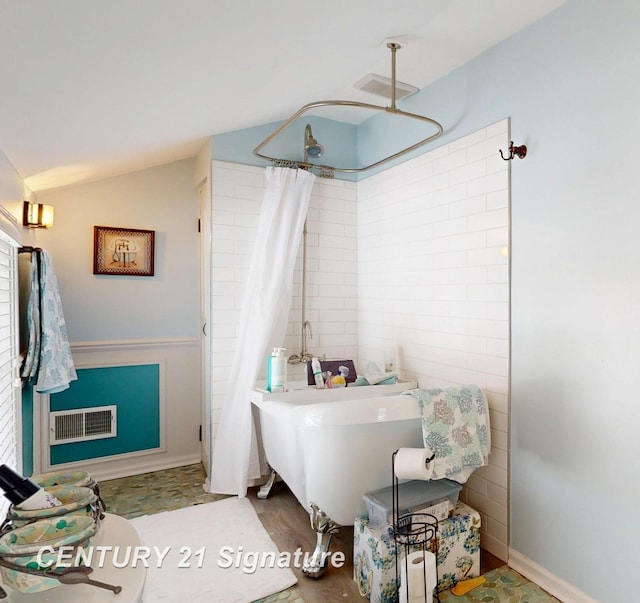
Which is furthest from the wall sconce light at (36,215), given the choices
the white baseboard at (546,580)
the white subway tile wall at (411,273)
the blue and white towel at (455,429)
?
the white baseboard at (546,580)

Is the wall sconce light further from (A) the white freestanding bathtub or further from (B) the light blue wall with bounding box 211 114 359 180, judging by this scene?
(A) the white freestanding bathtub

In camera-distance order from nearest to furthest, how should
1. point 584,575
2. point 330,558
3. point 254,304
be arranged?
point 584,575 < point 330,558 < point 254,304

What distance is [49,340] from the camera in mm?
2559

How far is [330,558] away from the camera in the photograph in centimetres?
219

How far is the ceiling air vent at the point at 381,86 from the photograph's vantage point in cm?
248

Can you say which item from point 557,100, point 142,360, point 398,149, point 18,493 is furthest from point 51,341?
point 557,100

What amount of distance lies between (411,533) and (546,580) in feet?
2.38

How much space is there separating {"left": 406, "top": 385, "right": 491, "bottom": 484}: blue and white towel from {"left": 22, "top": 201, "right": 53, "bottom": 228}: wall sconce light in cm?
228

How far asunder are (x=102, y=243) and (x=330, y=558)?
2.53 meters

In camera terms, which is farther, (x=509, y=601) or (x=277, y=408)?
(x=277, y=408)

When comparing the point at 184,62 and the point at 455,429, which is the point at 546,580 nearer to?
the point at 455,429

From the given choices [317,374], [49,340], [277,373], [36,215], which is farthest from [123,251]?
[317,374]

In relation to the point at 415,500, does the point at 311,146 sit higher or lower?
higher

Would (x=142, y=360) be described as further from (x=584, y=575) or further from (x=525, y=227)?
(x=584, y=575)
